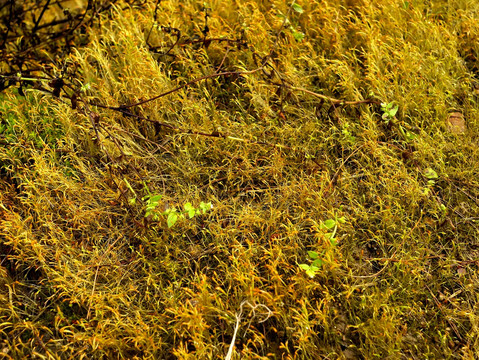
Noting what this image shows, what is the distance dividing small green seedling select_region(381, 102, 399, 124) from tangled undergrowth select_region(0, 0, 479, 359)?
0.05 meters

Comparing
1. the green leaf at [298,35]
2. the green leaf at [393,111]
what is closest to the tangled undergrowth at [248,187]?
the green leaf at [298,35]

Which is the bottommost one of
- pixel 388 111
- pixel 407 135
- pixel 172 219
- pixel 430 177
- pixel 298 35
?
pixel 430 177

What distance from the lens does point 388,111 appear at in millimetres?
2926

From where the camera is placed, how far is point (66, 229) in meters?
2.73

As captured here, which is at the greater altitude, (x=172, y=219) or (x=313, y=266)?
(x=172, y=219)

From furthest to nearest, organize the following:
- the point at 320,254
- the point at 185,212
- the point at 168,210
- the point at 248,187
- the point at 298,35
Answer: the point at 298,35, the point at 248,187, the point at 185,212, the point at 168,210, the point at 320,254

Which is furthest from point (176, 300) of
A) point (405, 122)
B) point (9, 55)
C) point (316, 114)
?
point (9, 55)

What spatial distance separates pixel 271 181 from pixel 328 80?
0.95 meters

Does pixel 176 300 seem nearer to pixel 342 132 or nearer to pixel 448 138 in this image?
pixel 342 132

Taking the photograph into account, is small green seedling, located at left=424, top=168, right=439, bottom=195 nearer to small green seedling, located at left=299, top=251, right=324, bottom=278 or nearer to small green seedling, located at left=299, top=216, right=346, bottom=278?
small green seedling, located at left=299, top=216, right=346, bottom=278

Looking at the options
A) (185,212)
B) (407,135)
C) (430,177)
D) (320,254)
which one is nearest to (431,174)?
(430,177)

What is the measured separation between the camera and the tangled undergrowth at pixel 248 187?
7.59 feet

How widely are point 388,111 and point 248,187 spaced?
3.38 feet

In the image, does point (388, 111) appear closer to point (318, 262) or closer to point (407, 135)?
point (407, 135)
